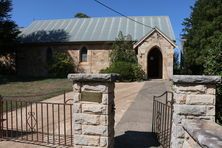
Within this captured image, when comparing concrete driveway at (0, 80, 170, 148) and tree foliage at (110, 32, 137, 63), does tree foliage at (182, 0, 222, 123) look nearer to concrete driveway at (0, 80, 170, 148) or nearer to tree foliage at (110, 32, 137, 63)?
tree foliage at (110, 32, 137, 63)

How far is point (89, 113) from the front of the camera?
19.7 feet

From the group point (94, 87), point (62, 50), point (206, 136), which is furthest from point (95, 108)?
point (62, 50)

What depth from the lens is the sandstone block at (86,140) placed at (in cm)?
597

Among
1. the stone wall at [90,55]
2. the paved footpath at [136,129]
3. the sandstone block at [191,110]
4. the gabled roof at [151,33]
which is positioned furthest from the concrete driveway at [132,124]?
the gabled roof at [151,33]

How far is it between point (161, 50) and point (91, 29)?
8.63m

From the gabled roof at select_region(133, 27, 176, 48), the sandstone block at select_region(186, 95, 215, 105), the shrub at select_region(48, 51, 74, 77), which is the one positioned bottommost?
the sandstone block at select_region(186, 95, 215, 105)

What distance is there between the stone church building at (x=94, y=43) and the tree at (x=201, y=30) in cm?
230

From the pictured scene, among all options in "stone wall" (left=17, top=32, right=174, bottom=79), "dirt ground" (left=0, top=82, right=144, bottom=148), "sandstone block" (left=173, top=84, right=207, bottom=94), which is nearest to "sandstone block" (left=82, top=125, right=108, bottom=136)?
"dirt ground" (left=0, top=82, right=144, bottom=148)

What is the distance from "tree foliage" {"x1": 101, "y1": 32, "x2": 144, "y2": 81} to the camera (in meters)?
23.4

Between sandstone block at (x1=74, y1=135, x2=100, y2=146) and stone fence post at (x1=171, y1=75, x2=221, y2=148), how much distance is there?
152 cm

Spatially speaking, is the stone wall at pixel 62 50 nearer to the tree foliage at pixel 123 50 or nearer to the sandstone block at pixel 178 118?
the tree foliage at pixel 123 50

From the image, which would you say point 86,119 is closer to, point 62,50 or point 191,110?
point 191,110

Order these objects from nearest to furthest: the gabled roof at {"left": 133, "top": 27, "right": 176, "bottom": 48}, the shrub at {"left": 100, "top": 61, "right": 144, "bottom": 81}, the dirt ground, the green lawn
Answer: the dirt ground
the green lawn
the shrub at {"left": 100, "top": 61, "right": 144, "bottom": 81}
the gabled roof at {"left": 133, "top": 27, "right": 176, "bottom": 48}

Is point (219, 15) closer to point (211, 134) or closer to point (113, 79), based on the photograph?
point (113, 79)
